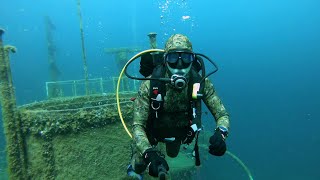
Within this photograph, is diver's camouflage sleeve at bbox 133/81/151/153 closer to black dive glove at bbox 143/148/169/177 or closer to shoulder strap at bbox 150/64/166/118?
shoulder strap at bbox 150/64/166/118

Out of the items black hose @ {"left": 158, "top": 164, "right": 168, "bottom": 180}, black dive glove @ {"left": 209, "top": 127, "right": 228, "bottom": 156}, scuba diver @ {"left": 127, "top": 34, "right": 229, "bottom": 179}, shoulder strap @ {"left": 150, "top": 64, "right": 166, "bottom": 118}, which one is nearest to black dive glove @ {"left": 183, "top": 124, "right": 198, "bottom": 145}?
scuba diver @ {"left": 127, "top": 34, "right": 229, "bottom": 179}

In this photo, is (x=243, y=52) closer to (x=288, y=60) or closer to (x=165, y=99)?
(x=288, y=60)

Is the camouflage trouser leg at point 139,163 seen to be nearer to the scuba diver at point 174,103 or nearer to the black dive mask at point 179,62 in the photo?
the scuba diver at point 174,103

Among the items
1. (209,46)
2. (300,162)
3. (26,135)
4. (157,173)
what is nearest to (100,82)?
(26,135)

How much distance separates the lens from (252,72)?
459 ft

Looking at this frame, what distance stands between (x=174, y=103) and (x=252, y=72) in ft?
469

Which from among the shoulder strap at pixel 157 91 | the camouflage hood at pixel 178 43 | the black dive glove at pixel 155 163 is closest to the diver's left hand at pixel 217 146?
the black dive glove at pixel 155 163

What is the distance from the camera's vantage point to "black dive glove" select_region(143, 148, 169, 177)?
10.6 feet

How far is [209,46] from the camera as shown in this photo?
188 m

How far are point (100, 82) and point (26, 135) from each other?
5.02m

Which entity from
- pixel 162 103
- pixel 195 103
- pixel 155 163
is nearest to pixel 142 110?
pixel 162 103

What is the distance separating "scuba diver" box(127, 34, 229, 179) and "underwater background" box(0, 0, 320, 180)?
491 inches

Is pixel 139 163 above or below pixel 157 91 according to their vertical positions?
below

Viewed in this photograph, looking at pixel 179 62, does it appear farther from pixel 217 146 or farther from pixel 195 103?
pixel 217 146
